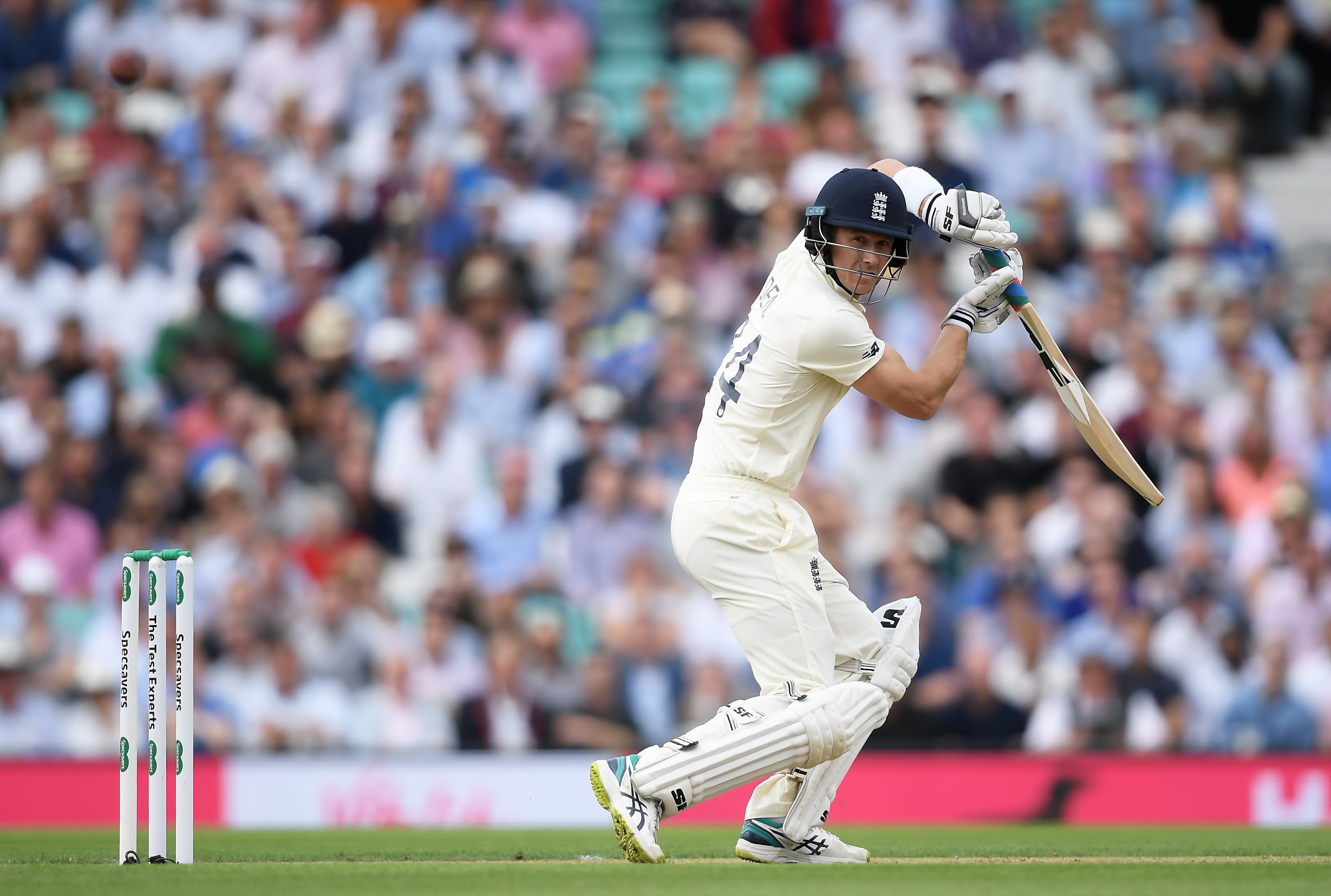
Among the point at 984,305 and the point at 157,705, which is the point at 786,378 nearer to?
the point at 984,305

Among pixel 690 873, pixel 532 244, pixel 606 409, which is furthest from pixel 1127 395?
pixel 690 873

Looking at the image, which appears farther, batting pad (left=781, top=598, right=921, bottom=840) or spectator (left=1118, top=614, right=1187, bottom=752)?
spectator (left=1118, top=614, right=1187, bottom=752)

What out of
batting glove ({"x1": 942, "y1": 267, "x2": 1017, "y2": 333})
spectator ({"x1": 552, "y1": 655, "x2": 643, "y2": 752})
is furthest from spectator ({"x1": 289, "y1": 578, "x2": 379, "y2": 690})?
batting glove ({"x1": 942, "y1": 267, "x2": 1017, "y2": 333})

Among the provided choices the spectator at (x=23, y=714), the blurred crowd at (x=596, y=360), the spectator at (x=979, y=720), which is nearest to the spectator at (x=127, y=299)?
the blurred crowd at (x=596, y=360)

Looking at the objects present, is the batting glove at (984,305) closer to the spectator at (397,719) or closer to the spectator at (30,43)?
the spectator at (397,719)

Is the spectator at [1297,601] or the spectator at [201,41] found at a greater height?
the spectator at [201,41]

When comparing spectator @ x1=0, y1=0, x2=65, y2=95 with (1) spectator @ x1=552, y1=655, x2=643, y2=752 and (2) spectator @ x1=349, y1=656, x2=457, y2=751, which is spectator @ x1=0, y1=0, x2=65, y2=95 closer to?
(2) spectator @ x1=349, y1=656, x2=457, y2=751
